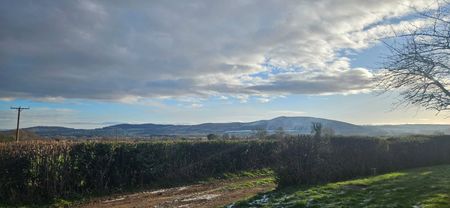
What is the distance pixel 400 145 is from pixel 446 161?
18.5 feet

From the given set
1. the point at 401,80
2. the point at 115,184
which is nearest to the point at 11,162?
the point at 115,184

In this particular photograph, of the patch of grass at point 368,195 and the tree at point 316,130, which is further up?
the tree at point 316,130

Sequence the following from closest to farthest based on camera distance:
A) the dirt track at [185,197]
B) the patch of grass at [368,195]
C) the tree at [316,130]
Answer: the patch of grass at [368,195] → the dirt track at [185,197] → the tree at [316,130]

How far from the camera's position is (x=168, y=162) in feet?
82.1

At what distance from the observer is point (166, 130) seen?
160 metres

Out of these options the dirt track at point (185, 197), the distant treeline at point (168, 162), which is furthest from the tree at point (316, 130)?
the dirt track at point (185, 197)

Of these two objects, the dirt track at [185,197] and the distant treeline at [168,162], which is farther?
the distant treeline at [168,162]

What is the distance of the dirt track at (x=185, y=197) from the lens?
16.2 meters

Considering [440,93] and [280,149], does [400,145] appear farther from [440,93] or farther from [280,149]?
[440,93]

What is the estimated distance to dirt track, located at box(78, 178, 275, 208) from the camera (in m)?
16.2

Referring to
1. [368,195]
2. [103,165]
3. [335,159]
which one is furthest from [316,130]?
[103,165]

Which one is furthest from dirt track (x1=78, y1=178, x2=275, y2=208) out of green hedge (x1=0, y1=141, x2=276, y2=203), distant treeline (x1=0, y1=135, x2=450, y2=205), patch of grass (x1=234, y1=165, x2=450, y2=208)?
patch of grass (x1=234, y1=165, x2=450, y2=208)

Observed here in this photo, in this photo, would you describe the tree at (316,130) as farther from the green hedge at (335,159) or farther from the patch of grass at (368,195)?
the patch of grass at (368,195)

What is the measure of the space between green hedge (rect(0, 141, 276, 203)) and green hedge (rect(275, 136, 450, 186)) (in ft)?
26.2
